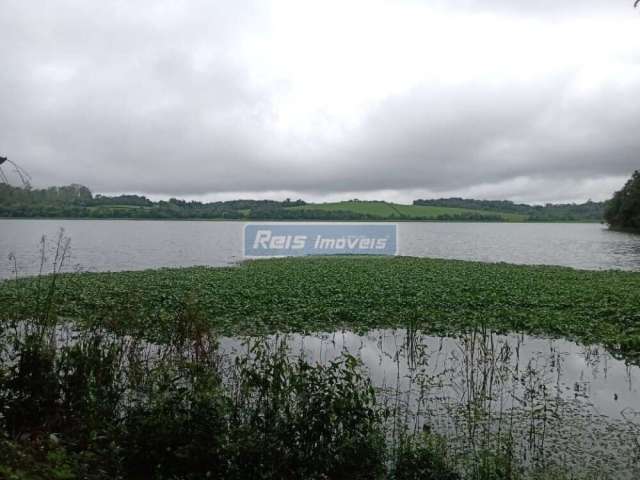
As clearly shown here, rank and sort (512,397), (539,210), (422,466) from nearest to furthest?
(422,466), (512,397), (539,210)

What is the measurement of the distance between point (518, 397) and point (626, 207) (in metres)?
94.2

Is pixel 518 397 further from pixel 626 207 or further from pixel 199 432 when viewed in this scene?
pixel 626 207

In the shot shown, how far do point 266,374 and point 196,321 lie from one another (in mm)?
3333

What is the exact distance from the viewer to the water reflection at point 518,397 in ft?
19.0

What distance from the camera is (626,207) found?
270 ft

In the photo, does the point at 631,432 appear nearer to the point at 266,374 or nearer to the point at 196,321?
the point at 266,374

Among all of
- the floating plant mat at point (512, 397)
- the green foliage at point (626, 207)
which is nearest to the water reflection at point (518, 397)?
the floating plant mat at point (512, 397)

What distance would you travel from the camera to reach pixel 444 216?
134 m

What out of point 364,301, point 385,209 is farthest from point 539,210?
point 364,301

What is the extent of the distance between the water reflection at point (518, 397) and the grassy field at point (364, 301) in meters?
1.23

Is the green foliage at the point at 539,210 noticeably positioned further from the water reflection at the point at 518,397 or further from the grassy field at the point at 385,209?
the water reflection at the point at 518,397

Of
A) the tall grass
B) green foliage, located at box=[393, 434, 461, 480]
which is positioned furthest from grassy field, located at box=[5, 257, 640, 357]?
green foliage, located at box=[393, 434, 461, 480]

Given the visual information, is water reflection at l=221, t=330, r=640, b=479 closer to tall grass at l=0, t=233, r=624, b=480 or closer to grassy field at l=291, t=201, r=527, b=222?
tall grass at l=0, t=233, r=624, b=480

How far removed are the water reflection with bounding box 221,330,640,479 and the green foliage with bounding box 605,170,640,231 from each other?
87750 mm
